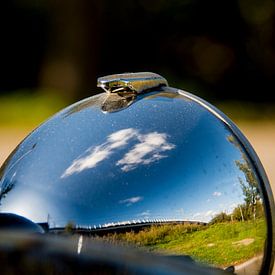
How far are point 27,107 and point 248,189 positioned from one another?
1208 cm

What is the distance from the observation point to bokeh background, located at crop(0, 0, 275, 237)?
51.9 ft

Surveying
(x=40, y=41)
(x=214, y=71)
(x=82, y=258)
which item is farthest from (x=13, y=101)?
(x=82, y=258)

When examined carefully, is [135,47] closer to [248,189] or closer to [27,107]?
[27,107]

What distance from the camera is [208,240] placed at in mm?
2602

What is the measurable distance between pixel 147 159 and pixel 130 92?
32 cm

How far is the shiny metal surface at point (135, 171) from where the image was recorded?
8.12ft

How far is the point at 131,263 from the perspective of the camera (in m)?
1.60

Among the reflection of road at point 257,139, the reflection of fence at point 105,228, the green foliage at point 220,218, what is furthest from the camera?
the reflection of road at point 257,139

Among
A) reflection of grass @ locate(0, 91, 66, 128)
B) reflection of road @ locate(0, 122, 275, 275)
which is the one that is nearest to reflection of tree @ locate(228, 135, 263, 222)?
reflection of road @ locate(0, 122, 275, 275)

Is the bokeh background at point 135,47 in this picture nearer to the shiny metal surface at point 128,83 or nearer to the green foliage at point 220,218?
the shiny metal surface at point 128,83

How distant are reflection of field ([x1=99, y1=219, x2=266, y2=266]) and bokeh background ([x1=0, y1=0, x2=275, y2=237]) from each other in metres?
11.9

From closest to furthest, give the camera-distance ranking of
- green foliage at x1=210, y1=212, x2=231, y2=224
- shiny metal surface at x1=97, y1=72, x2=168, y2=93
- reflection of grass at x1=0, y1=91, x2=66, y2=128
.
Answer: green foliage at x1=210, y1=212, x2=231, y2=224, shiny metal surface at x1=97, y1=72, x2=168, y2=93, reflection of grass at x1=0, y1=91, x2=66, y2=128

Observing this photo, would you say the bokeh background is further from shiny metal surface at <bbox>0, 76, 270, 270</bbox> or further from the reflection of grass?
shiny metal surface at <bbox>0, 76, 270, 270</bbox>

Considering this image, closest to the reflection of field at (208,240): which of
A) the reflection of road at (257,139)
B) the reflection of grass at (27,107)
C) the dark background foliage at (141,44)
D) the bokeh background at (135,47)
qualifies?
the reflection of road at (257,139)
